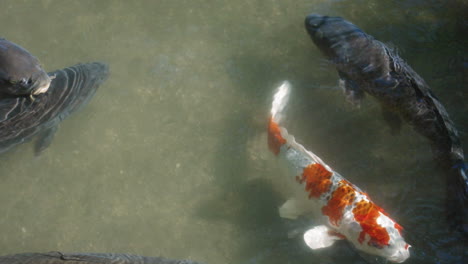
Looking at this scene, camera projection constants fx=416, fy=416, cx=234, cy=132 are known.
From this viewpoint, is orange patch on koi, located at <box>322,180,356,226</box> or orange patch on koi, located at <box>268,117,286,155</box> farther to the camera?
orange patch on koi, located at <box>268,117,286,155</box>

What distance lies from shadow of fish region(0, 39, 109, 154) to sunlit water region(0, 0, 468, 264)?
0.14m

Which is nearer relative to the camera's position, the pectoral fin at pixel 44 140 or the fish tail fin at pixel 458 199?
the fish tail fin at pixel 458 199

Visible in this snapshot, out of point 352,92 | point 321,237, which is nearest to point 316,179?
point 321,237

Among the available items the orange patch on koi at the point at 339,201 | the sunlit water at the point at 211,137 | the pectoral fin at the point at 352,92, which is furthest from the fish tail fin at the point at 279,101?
the orange patch on koi at the point at 339,201

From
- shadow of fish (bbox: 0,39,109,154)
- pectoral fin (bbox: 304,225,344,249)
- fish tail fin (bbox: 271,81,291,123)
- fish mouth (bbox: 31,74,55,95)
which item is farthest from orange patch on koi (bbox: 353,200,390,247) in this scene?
fish mouth (bbox: 31,74,55,95)

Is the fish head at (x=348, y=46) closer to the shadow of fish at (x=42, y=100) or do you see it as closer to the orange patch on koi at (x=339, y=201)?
the orange patch on koi at (x=339, y=201)

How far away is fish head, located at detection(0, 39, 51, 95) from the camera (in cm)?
484

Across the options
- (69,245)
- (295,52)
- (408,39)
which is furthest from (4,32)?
(408,39)

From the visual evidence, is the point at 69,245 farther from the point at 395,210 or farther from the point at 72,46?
the point at 395,210

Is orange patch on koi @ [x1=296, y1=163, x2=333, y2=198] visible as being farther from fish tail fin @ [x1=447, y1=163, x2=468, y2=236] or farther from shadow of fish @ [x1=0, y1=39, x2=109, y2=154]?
shadow of fish @ [x1=0, y1=39, x2=109, y2=154]

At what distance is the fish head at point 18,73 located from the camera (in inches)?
191

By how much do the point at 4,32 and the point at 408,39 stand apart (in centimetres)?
554

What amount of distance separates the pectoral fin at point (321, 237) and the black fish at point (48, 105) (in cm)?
326

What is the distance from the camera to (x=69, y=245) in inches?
181
